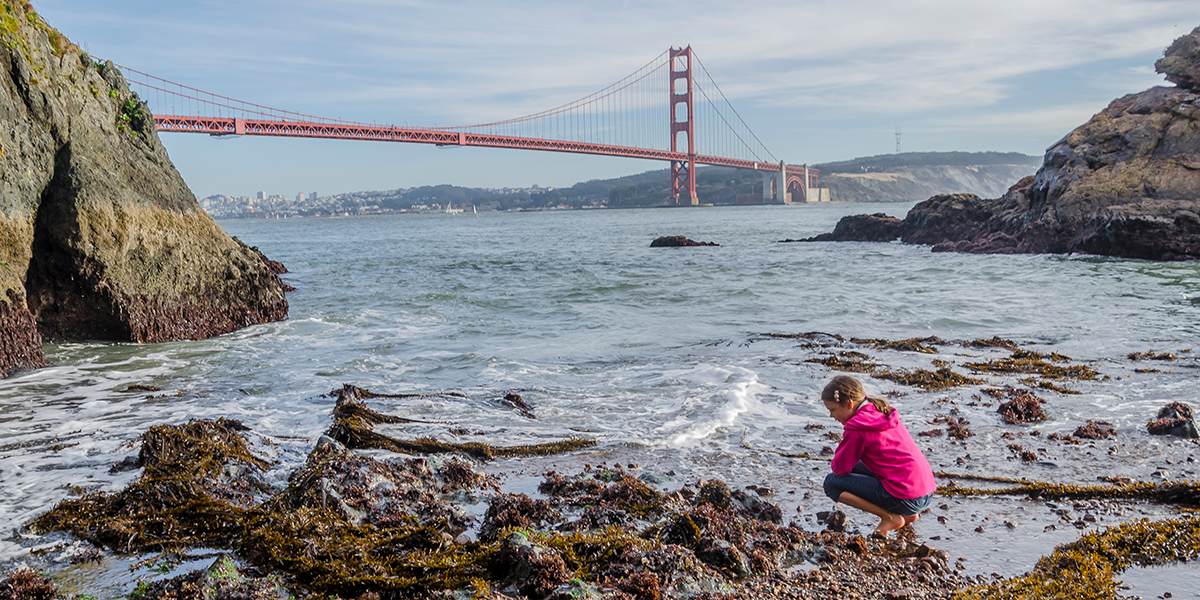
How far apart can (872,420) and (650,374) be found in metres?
3.34

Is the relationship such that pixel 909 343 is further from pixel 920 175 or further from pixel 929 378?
pixel 920 175

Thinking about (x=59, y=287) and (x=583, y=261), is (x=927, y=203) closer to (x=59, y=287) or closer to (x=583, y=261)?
(x=583, y=261)

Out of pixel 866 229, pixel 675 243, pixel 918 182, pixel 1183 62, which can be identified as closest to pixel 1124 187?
pixel 1183 62

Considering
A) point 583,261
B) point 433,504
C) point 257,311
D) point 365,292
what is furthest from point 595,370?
point 583,261

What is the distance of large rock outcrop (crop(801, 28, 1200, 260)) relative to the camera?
16094 millimetres

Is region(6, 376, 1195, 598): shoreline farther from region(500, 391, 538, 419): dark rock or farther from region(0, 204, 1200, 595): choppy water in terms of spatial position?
region(500, 391, 538, 419): dark rock

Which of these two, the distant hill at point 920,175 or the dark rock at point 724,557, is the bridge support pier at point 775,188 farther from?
the dark rock at point 724,557

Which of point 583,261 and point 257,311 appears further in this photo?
point 583,261

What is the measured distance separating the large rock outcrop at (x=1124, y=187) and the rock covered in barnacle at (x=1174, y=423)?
47.6ft

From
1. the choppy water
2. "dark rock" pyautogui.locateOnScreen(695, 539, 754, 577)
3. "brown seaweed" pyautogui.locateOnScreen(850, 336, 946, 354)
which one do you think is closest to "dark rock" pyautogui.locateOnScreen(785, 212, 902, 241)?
the choppy water

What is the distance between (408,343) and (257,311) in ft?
8.31

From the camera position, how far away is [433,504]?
124 inches

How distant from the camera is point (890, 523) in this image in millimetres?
2902

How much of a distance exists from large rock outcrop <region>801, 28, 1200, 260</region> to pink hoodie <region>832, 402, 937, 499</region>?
16646 mm
